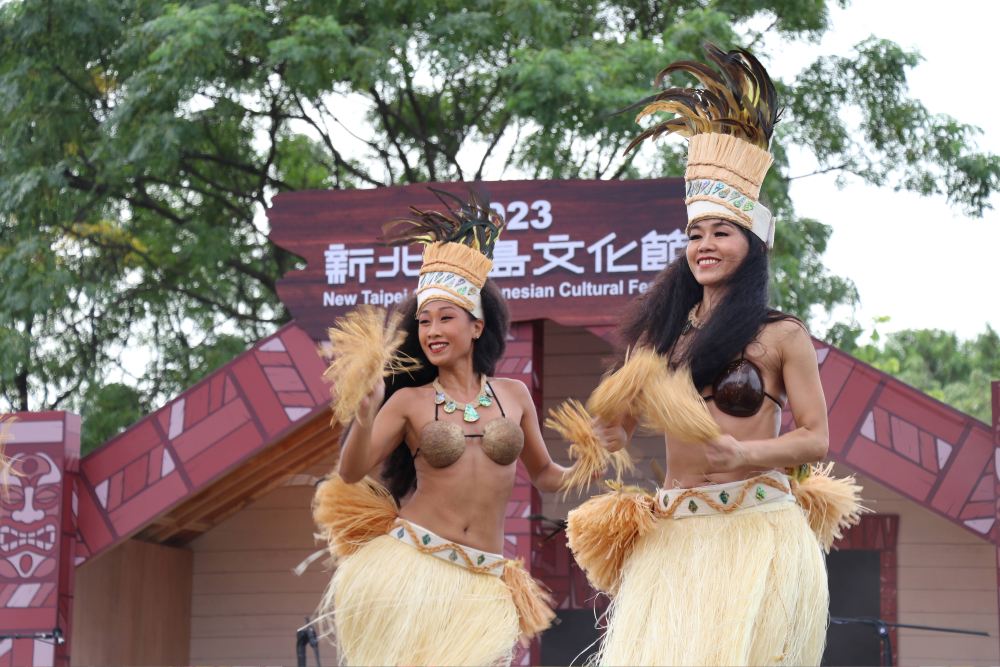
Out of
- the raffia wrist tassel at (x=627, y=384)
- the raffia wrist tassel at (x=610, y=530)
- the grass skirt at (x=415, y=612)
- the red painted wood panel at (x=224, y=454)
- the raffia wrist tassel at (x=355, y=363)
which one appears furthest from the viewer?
the red painted wood panel at (x=224, y=454)

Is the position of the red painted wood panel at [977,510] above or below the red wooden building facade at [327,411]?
below

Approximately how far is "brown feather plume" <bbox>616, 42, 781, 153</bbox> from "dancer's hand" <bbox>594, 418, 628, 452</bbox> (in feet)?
2.60

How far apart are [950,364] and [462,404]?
1676cm

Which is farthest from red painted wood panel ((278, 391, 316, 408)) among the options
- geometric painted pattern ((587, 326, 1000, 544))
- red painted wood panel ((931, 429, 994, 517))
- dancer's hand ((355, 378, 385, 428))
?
red painted wood panel ((931, 429, 994, 517))

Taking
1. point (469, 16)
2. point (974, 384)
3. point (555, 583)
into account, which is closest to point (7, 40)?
point (469, 16)

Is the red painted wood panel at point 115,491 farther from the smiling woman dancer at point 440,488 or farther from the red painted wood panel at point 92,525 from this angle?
the smiling woman dancer at point 440,488

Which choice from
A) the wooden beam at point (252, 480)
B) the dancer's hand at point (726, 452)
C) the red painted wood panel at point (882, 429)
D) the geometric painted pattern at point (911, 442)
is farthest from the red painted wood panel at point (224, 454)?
the dancer's hand at point (726, 452)

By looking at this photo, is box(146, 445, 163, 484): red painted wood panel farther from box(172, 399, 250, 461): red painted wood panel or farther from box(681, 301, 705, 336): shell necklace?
box(681, 301, 705, 336): shell necklace

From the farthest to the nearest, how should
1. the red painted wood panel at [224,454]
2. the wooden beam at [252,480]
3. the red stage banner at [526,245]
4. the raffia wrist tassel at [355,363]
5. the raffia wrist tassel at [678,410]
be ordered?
the wooden beam at [252,480], the red painted wood panel at [224,454], the red stage banner at [526,245], the raffia wrist tassel at [355,363], the raffia wrist tassel at [678,410]

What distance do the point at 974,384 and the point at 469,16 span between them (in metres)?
11.6

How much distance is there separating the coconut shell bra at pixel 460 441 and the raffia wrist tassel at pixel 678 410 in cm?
84

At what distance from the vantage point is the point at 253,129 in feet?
35.7

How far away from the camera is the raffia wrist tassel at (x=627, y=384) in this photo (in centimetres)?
262

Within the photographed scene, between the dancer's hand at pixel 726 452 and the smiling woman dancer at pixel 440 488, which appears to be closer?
the dancer's hand at pixel 726 452
